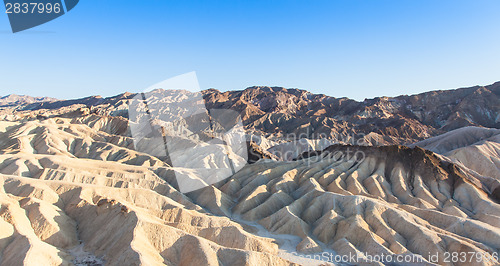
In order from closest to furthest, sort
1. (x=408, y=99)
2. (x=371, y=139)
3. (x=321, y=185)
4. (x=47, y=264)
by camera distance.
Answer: (x=47, y=264) < (x=321, y=185) < (x=371, y=139) < (x=408, y=99)

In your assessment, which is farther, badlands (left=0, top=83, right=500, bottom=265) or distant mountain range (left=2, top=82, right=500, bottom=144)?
distant mountain range (left=2, top=82, right=500, bottom=144)

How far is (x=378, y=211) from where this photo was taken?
1657 inches

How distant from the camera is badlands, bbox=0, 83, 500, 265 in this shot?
31.0 metres

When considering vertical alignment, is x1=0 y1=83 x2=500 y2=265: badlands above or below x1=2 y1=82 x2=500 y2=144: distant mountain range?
above

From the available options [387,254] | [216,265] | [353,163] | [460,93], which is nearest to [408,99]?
[460,93]

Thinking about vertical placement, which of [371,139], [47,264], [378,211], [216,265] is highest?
[47,264]

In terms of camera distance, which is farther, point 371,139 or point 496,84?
point 496,84

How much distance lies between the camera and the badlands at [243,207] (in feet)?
102

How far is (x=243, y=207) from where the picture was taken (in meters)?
50.0

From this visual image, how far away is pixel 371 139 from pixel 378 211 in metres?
91.8

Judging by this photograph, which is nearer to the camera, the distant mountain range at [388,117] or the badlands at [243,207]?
the badlands at [243,207]

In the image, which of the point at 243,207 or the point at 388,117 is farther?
the point at 388,117

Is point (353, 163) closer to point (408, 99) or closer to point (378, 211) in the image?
point (378, 211)

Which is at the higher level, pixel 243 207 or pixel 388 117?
pixel 243 207
